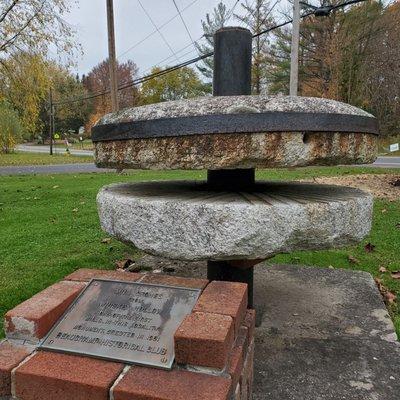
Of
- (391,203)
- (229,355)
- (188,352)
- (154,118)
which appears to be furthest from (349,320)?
(391,203)

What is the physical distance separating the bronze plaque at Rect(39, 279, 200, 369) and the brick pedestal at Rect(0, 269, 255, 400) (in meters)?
0.04

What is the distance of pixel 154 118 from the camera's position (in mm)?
1903

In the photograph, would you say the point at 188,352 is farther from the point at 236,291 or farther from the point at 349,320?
the point at 349,320

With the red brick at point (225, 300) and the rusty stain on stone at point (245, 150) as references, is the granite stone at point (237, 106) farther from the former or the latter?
the red brick at point (225, 300)

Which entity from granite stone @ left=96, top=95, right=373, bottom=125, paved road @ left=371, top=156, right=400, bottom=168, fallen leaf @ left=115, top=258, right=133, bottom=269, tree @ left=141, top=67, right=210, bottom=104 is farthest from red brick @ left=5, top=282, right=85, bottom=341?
tree @ left=141, top=67, right=210, bottom=104

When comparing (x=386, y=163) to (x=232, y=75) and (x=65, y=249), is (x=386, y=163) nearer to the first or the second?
(x=65, y=249)

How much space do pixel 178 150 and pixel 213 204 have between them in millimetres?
290

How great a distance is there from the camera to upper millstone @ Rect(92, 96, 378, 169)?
5.82 ft

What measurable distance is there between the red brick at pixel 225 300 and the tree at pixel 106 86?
3439cm

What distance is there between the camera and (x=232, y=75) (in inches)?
94.7

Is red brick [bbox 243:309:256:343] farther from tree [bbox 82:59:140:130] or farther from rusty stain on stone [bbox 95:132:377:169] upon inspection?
tree [bbox 82:59:140:130]

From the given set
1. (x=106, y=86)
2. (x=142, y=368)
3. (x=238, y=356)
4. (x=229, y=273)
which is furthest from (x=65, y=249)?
(x=106, y=86)

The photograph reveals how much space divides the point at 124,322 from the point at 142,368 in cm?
28

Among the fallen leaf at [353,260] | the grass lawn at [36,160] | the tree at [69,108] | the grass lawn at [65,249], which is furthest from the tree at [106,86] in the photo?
the fallen leaf at [353,260]
